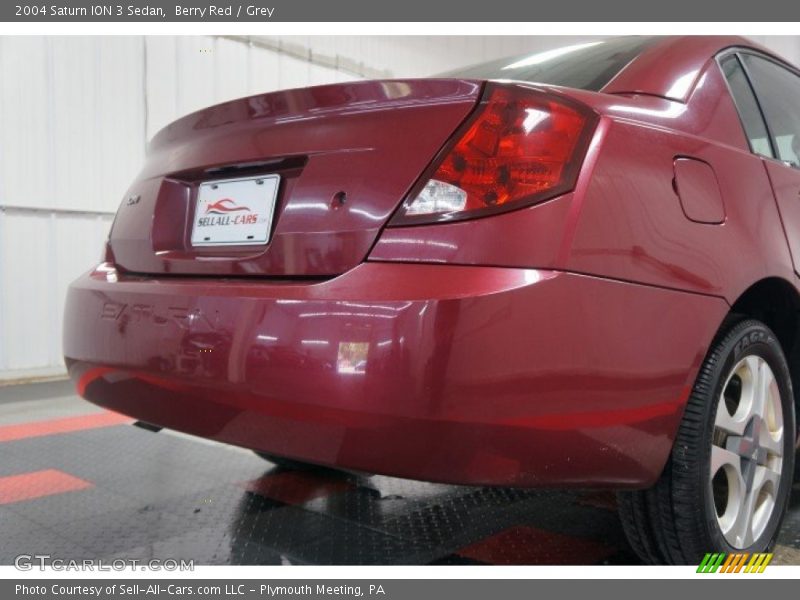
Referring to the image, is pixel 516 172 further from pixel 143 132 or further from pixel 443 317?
pixel 143 132

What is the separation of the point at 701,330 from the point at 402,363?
0.69 metres

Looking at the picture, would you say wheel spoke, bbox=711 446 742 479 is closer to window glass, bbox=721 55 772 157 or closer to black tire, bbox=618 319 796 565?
black tire, bbox=618 319 796 565

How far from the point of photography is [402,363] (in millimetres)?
1038

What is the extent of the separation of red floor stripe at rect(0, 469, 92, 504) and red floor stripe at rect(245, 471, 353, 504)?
0.59m

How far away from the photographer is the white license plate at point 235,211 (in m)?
1.33

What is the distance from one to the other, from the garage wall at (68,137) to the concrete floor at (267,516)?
2.51 metres

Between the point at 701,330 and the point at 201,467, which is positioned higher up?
the point at 701,330

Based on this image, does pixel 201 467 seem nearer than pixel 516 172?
No

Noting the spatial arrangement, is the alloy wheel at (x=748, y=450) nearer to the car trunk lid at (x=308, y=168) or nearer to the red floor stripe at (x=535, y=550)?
the red floor stripe at (x=535, y=550)

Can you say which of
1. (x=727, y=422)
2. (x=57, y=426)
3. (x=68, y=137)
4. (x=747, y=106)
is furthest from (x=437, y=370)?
(x=68, y=137)
